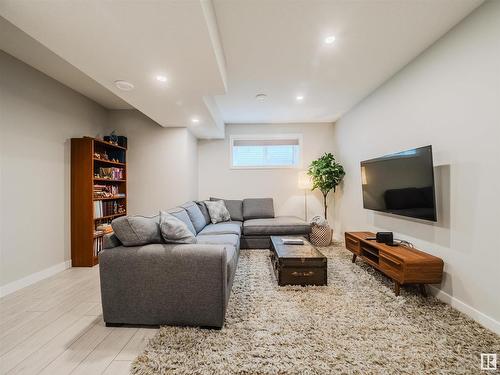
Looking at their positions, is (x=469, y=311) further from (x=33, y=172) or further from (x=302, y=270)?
(x=33, y=172)

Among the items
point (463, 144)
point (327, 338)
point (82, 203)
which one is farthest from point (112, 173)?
point (463, 144)

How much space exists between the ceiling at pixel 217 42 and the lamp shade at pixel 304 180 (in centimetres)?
184

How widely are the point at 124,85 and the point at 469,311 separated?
3964 millimetres

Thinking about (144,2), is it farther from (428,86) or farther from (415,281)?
(415,281)

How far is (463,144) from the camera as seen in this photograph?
1938 millimetres

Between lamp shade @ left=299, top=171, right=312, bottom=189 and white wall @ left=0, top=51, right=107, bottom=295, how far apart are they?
4.01 m

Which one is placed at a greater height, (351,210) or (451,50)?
(451,50)

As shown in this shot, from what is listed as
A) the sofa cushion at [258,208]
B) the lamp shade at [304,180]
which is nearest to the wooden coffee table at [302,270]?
the sofa cushion at [258,208]

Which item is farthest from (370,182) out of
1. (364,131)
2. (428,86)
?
(428,86)

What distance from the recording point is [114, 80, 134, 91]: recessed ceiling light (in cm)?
239

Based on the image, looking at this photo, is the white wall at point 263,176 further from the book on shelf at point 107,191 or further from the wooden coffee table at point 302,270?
the wooden coffee table at point 302,270

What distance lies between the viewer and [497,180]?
1679mm

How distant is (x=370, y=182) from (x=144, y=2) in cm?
313

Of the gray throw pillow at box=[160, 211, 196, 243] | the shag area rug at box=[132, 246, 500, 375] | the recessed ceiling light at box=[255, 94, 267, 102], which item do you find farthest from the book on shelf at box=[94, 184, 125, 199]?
the recessed ceiling light at box=[255, 94, 267, 102]
